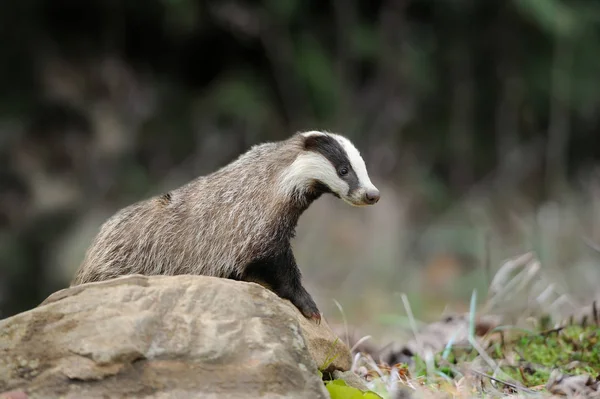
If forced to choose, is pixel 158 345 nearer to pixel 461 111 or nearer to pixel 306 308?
pixel 306 308

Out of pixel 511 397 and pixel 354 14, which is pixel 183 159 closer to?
pixel 354 14

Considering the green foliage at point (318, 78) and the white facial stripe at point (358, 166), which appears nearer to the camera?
the white facial stripe at point (358, 166)

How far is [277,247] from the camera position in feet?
16.1

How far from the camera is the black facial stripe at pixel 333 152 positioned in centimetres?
498

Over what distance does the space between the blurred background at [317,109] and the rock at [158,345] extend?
6.72m

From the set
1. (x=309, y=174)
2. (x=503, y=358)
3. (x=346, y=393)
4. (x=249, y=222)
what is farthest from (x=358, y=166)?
(x=503, y=358)

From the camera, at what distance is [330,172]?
5004 mm

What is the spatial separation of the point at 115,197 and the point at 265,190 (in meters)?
7.83

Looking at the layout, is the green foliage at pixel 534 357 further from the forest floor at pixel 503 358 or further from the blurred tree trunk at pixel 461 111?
the blurred tree trunk at pixel 461 111

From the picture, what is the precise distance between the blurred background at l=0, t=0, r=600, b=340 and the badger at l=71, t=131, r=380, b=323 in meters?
5.65

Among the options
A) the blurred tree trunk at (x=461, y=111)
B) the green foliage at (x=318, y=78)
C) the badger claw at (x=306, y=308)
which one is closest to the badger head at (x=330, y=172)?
the badger claw at (x=306, y=308)

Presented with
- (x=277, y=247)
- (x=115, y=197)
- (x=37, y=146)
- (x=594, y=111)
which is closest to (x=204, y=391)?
(x=277, y=247)

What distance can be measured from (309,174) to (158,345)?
1.49m

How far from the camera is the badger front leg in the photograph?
493cm
